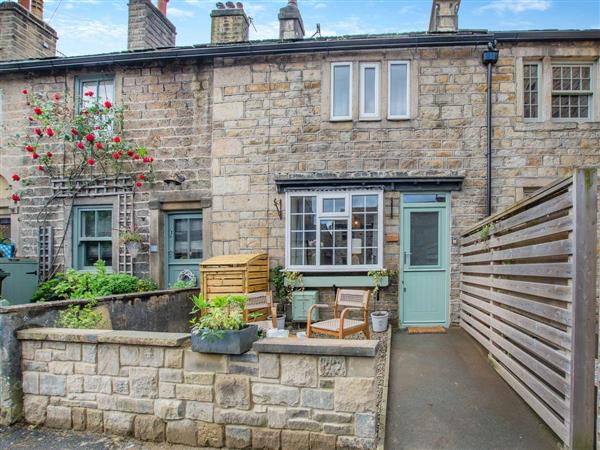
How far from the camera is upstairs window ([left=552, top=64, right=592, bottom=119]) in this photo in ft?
24.8

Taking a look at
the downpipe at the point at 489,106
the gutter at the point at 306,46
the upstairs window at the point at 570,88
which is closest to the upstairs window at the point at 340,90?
the gutter at the point at 306,46

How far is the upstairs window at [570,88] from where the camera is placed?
7.56 metres

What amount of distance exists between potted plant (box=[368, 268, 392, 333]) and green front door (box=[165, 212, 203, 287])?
3734 mm

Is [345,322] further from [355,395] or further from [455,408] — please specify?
[355,395]

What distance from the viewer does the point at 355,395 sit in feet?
10.3

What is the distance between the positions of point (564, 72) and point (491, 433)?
717 cm

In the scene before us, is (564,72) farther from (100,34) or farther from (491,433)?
(100,34)

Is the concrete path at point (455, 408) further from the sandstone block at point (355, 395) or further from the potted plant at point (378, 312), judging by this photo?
the potted plant at point (378, 312)

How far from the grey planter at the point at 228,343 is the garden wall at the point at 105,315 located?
79.9 inches

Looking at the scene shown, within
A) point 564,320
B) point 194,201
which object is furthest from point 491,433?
point 194,201

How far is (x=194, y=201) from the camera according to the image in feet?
27.2

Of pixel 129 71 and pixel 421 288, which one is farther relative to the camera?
pixel 129 71

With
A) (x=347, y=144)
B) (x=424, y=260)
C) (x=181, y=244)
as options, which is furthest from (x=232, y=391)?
(x=181, y=244)

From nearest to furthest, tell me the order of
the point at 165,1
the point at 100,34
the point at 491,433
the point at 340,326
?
the point at 491,433
the point at 340,326
the point at 100,34
the point at 165,1
